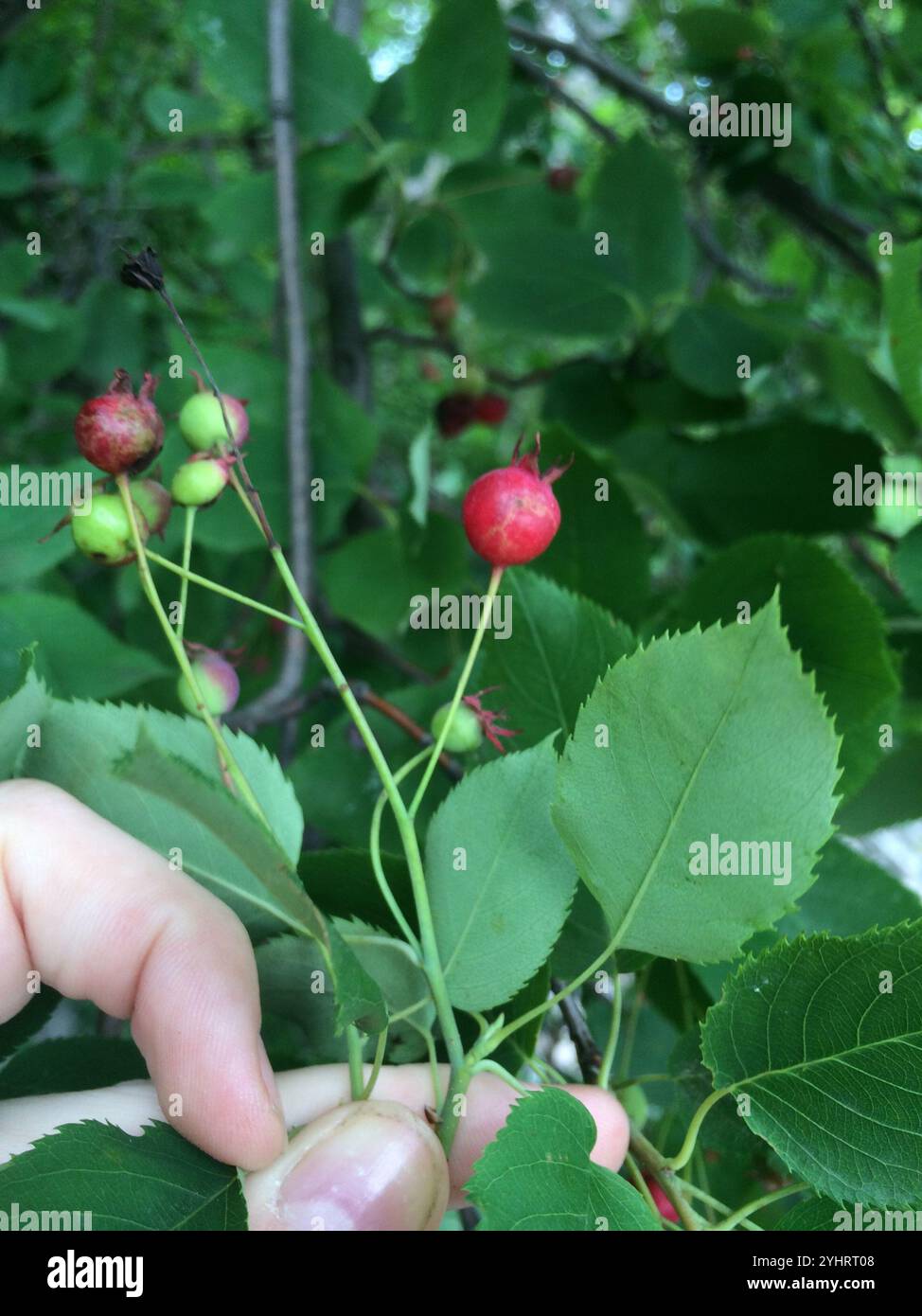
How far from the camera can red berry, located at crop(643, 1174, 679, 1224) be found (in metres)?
0.40

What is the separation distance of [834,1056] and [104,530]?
11.3 inches

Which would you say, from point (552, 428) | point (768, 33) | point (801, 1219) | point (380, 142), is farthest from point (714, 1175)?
point (768, 33)

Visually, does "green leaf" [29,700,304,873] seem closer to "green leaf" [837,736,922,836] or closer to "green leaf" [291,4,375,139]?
"green leaf" [837,736,922,836]

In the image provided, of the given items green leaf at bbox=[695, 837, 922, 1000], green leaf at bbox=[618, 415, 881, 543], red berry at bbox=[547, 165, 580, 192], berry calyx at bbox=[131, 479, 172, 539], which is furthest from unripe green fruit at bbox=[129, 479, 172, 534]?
red berry at bbox=[547, 165, 580, 192]

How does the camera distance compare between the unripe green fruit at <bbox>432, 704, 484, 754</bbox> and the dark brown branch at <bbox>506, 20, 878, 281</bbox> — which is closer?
the unripe green fruit at <bbox>432, 704, 484, 754</bbox>

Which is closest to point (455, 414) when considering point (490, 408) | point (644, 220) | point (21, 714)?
point (490, 408)

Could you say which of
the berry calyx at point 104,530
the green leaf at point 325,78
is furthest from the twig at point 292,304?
the berry calyx at point 104,530

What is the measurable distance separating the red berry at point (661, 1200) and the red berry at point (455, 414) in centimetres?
74

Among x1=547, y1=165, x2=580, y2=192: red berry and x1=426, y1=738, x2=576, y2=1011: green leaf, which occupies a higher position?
x1=547, y1=165, x2=580, y2=192: red berry

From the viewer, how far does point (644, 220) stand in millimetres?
802

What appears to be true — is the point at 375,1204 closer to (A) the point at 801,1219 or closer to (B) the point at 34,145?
(A) the point at 801,1219

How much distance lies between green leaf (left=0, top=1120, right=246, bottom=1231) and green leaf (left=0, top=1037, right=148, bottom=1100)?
0.09 meters

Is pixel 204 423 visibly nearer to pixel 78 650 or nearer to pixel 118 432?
pixel 118 432

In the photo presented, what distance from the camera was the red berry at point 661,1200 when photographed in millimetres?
402
